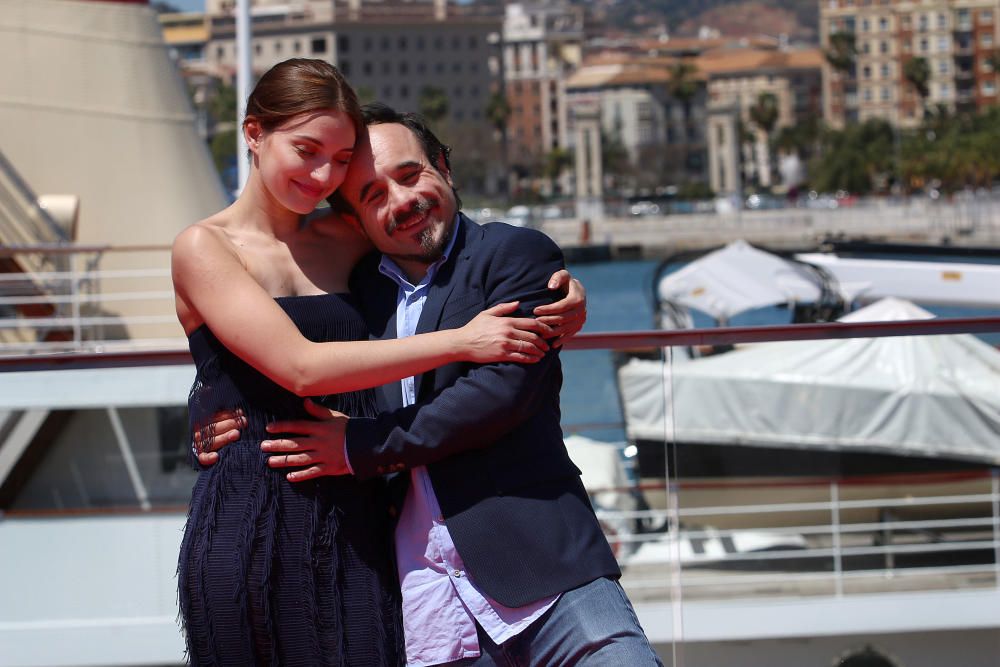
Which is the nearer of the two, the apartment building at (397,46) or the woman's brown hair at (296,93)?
the woman's brown hair at (296,93)

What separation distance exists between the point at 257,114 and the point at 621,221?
68612 millimetres

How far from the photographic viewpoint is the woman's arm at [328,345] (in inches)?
82.8

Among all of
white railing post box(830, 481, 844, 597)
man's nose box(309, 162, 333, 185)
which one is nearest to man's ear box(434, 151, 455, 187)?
man's nose box(309, 162, 333, 185)

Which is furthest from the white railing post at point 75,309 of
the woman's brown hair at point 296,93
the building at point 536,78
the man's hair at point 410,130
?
the building at point 536,78

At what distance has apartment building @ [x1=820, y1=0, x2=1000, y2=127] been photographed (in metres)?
113

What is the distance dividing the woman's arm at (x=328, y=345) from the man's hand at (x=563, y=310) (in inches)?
1.2

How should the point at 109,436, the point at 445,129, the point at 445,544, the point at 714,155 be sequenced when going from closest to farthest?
the point at 445,544 < the point at 109,436 < the point at 714,155 < the point at 445,129

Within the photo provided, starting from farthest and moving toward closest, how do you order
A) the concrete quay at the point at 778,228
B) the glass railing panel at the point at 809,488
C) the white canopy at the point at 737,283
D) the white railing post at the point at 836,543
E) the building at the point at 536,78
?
1. the building at the point at 536,78
2. the concrete quay at the point at 778,228
3. the white canopy at the point at 737,283
4. the white railing post at the point at 836,543
5. the glass railing panel at the point at 809,488

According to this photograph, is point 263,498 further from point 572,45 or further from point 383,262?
point 572,45

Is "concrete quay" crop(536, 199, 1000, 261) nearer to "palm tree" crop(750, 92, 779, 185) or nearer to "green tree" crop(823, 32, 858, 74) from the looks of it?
"green tree" crop(823, 32, 858, 74)

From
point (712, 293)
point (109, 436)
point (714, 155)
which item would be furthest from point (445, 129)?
point (109, 436)

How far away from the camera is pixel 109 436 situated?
911 centimetres

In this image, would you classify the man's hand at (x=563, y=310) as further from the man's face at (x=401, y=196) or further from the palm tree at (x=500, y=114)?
the palm tree at (x=500, y=114)

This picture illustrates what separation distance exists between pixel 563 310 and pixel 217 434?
2.14ft
